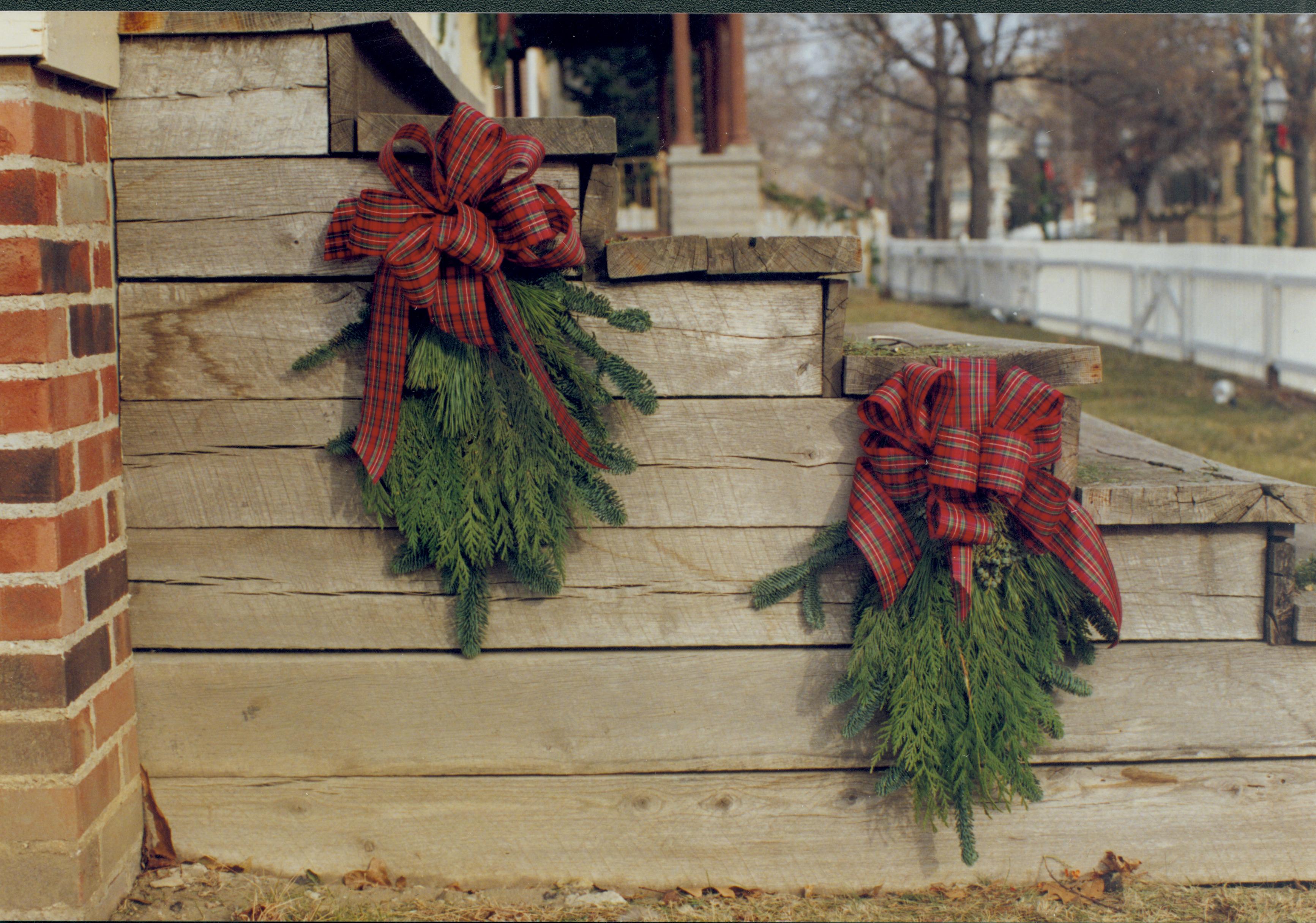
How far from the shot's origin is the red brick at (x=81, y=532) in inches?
81.3

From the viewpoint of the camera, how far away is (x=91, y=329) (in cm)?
217

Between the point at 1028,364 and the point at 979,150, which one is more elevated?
the point at 979,150

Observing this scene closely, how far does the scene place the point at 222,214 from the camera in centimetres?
228

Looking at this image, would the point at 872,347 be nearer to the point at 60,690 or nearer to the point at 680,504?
the point at 680,504

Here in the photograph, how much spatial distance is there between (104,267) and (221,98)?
413 mm

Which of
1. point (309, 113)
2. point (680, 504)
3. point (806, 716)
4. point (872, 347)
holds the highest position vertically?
point (309, 113)

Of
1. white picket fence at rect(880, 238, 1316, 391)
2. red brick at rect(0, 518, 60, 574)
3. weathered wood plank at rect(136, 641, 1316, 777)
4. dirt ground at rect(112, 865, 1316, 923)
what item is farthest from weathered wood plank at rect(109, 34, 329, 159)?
white picket fence at rect(880, 238, 1316, 391)

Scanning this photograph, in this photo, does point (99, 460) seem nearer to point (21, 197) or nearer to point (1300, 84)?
point (21, 197)

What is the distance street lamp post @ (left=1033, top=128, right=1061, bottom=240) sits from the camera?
26531 mm

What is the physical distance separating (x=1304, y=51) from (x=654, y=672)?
3071 centimetres

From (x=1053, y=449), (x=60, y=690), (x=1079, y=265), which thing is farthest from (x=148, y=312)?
(x=1079, y=265)

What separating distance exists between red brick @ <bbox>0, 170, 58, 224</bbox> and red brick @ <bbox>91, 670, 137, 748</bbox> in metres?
0.91

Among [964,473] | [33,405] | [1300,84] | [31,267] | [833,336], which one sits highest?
[1300,84]

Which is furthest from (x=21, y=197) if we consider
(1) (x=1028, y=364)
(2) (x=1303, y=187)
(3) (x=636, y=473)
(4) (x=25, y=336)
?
(2) (x=1303, y=187)
